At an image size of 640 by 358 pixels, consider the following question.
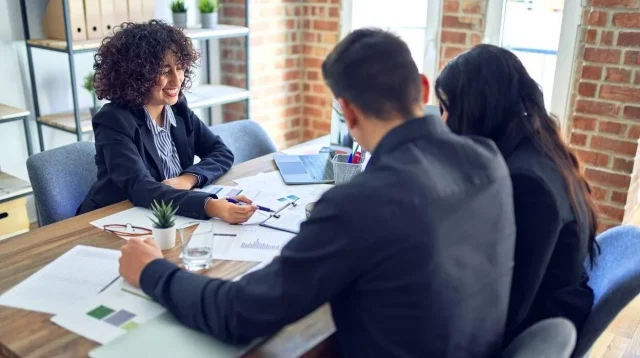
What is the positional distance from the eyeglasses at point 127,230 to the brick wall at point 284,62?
7.20 feet

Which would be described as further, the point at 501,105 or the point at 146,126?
the point at 146,126

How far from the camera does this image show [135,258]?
4.14 ft

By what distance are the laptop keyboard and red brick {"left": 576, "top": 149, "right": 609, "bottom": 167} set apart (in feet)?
4.77

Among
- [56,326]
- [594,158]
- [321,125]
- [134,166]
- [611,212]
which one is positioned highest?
[134,166]

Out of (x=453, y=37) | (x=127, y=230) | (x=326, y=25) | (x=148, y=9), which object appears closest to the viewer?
(x=127, y=230)

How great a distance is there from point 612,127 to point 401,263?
2.33 meters

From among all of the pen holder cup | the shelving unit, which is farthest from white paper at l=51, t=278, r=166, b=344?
the shelving unit

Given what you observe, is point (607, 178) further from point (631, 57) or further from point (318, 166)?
point (318, 166)

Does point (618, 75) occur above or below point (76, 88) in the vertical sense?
above

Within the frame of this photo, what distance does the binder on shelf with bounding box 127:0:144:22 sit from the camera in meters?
2.97

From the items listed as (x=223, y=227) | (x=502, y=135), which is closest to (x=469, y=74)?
(x=502, y=135)

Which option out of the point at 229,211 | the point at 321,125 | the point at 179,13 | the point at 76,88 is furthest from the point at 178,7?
the point at 229,211

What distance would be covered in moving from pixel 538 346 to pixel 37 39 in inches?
106

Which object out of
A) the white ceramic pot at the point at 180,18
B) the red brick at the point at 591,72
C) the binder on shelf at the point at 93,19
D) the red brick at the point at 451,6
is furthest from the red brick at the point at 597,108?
the binder on shelf at the point at 93,19
